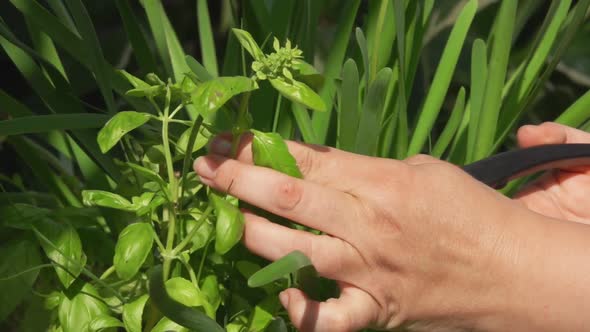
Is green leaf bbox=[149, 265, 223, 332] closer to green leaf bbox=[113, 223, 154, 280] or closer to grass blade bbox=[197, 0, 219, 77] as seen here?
green leaf bbox=[113, 223, 154, 280]

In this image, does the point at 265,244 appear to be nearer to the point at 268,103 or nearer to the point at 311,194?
the point at 311,194

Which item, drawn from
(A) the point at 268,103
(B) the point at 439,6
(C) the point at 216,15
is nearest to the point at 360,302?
(A) the point at 268,103

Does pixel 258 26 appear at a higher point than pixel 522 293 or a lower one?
higher

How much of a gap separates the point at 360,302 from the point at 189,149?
0.50ft

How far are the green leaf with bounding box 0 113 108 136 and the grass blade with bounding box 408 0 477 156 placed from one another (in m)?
0.31

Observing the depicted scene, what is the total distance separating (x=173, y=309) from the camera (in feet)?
1.47

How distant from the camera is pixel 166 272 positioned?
1.70ft

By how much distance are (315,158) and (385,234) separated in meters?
0.08

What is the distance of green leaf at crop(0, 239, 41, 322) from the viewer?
54 cm

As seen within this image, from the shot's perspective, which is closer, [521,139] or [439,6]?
[521,139]

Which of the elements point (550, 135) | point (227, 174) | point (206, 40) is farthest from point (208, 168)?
point (550, 135)

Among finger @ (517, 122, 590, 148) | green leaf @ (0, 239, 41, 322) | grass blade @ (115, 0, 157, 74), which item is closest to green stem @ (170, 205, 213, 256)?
green leaf @ (0, 239, 41, 322)

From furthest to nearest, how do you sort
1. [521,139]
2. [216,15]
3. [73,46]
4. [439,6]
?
[216,15] → [439,6] → [521,139] → [73,46]

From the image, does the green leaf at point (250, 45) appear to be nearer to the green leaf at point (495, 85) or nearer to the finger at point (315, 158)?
the finger at point (315, 158)
